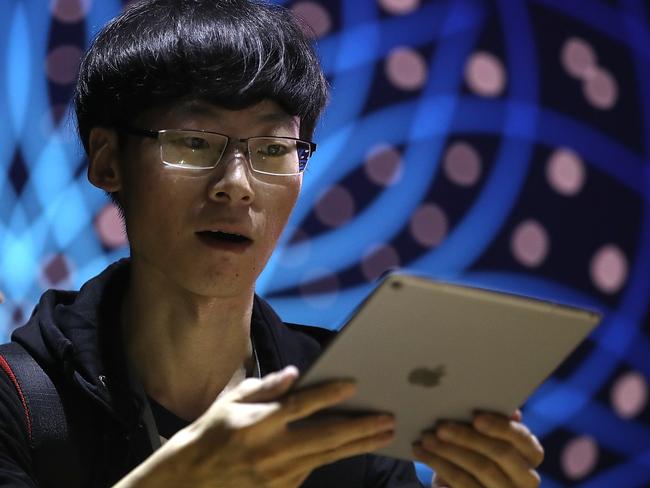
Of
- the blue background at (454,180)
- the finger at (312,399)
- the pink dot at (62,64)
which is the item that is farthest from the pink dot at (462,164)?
the finger at (312,399)

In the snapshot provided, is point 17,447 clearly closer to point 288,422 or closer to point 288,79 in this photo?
point 288,422

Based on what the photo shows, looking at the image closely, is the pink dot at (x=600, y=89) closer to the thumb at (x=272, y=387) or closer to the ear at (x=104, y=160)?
the ear at (x=104, y=160)

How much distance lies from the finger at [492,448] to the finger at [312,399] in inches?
8.1

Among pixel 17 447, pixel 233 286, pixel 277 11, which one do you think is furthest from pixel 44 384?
pixel 277 11

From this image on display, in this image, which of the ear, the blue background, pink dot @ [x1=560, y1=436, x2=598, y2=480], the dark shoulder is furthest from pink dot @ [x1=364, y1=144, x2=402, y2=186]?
the ear

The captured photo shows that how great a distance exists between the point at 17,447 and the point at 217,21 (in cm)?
77

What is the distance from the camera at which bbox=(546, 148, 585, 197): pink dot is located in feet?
9.69

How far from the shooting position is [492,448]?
1290 millimetres

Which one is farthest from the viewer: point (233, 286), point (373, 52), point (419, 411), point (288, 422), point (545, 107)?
point (545, 107)

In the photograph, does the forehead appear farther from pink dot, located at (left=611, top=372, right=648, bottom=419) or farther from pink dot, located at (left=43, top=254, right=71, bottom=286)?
pink dot, located at (left=611, top=372, right=648, bottom=419)

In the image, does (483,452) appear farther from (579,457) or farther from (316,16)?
(579,457)

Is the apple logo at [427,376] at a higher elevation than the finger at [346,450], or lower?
higher

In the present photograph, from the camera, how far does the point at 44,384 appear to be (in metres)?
1.57

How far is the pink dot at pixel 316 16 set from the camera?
8.57 feet
